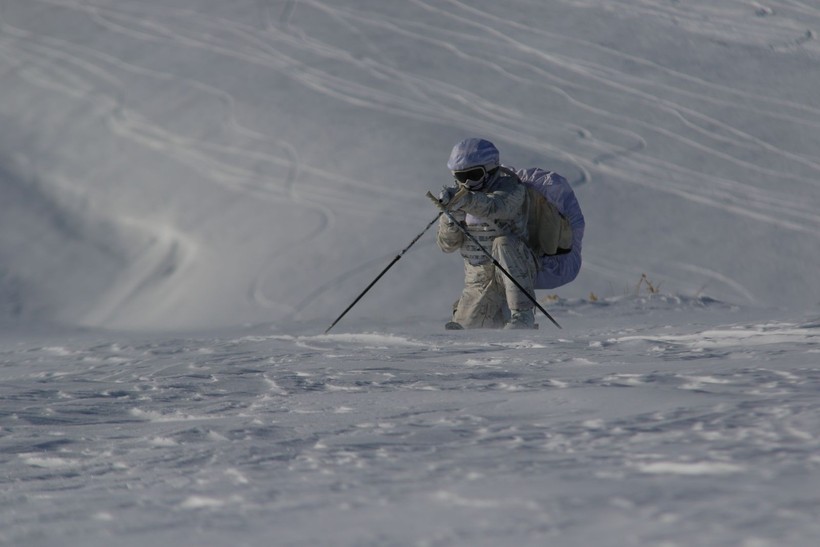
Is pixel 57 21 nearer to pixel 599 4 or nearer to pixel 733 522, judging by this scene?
pixel 599 4

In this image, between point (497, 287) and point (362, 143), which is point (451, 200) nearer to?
point (497, 287)

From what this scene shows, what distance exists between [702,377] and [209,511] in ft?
5.93

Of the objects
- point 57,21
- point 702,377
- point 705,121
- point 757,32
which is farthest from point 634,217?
point 57,21

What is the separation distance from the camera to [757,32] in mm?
12648

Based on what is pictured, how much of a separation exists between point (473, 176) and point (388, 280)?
3.24 metres

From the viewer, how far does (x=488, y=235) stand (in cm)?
618

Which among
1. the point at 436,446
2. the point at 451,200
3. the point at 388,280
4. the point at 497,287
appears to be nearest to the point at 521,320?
the point at 497,287

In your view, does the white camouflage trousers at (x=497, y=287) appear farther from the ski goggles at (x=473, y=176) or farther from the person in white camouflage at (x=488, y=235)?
the ski goggles at (x=473, y=176)

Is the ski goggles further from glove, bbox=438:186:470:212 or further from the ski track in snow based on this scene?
the ski track in snow

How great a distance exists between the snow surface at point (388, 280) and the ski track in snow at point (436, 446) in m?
0.01

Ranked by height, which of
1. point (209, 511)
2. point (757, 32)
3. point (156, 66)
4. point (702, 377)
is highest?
point (757, 32)

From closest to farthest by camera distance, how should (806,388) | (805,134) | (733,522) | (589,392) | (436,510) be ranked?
(733,522)
(436,510)
(806,388)
(589,392)
(805,134)

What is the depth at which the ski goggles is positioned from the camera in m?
6.04

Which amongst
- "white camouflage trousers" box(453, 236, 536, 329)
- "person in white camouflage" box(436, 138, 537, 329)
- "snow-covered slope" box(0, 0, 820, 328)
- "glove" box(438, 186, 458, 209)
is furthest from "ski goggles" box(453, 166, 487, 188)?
"snow-covered slope" box(0, 0, 820, 328)
